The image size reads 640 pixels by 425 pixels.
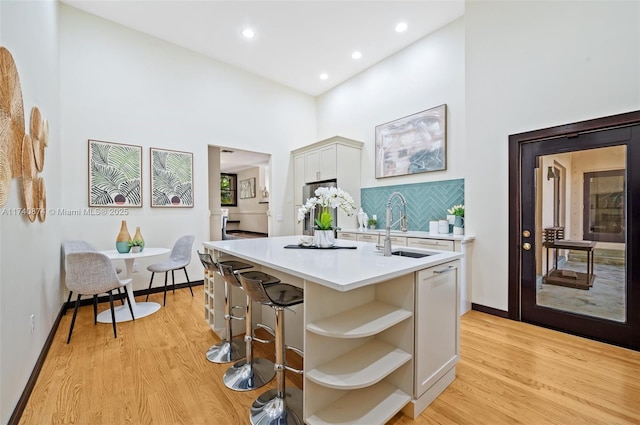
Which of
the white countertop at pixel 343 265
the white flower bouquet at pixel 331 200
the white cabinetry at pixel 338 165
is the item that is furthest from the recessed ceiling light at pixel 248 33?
the white countertop at pixel 343 265

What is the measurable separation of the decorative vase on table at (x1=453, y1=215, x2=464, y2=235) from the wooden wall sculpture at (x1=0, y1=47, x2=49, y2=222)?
154 inches

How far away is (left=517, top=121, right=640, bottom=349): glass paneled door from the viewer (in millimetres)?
2270

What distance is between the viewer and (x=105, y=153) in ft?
11.7

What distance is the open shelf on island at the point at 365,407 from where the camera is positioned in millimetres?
1391

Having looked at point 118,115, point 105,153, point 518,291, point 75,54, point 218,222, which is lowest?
point 518,291

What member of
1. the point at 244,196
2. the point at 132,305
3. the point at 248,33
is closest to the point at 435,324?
the point at 132,305

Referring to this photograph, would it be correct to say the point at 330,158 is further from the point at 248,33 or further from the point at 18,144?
the point at 18,144

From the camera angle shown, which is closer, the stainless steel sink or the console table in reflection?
the stainless steel sink

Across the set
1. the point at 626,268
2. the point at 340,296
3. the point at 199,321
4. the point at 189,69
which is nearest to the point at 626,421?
the point at 626,268

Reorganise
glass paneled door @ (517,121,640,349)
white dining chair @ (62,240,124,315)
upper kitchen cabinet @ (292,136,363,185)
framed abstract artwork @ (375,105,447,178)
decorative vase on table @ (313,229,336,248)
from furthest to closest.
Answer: upper kitchen cabinet @ (292,136,363,185), framed abstract artwork @ (375,105,447,178), white dining chair @ (62,240,124,315), decorative vase on table @ (313,229,336,248), glass paneled door @ (517,121,640,349)

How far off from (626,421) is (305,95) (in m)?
6.14

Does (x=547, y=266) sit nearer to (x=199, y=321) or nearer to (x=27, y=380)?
(x=199, y=321)

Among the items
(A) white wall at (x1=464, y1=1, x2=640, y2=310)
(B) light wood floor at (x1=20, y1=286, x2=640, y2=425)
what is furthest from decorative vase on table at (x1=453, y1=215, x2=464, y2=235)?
(B) light wood floor at (x1=20, y1=286, x2=640, y2=425)

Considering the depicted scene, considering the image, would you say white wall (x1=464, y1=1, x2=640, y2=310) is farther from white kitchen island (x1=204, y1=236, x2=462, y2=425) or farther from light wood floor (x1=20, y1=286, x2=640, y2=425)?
white kitchen island (x1=204, y1=236, x2=462, y2=425)
